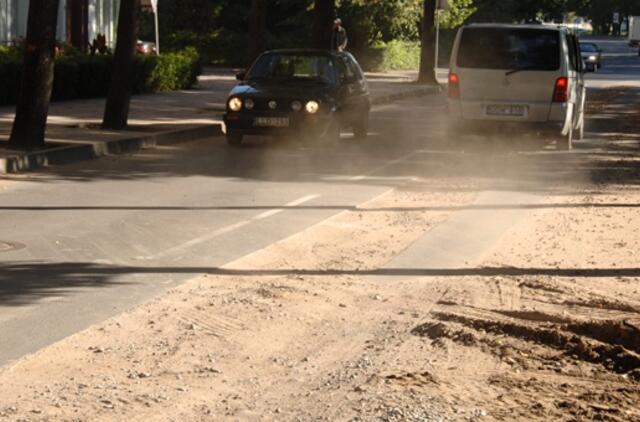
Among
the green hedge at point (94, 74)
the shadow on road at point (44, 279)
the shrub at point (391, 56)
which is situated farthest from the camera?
the shrub at point (391, 56)

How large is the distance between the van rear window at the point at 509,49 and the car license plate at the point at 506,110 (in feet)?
1.96

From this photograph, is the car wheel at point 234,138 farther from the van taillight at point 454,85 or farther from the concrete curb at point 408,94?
the concrete curb at point 408,94

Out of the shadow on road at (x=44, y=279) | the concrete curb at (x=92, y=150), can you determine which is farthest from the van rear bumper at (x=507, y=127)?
the shadow on road at (x=44, y=279)

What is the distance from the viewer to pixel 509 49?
21.1m

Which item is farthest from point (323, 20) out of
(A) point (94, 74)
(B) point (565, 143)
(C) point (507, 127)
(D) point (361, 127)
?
(C) point (507, 127)

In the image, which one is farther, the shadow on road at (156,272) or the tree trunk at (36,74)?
the tree trunk at (36,74)

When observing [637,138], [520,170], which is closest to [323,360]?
[520,170]

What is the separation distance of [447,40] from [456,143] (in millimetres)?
55139

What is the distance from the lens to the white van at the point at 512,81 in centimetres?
2089

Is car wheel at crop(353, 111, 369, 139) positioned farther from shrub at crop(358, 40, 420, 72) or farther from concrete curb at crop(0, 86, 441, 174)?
shrub at crop(358, 40, 420, 72)

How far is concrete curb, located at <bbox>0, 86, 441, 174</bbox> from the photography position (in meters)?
17.4

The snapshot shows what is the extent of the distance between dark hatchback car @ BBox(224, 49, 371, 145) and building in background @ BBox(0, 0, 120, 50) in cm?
1668

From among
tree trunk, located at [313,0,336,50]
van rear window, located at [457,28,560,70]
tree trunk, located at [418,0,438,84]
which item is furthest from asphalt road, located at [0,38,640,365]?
tree trunk, located at [418,0,438,84]

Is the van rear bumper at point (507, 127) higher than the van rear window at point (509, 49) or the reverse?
the reverse
